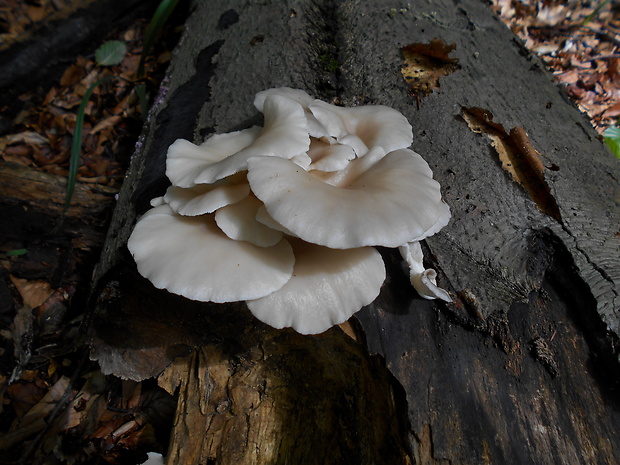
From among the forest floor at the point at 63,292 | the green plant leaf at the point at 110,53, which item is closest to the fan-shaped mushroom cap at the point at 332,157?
the forest floor at the point at 63,292

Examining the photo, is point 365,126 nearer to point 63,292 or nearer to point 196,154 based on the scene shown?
point 196,154

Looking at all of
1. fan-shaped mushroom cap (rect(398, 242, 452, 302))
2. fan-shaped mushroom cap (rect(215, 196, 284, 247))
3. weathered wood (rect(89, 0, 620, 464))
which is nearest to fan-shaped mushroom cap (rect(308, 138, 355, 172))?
fan-shaped mushroom cap (rect(215, 196, 284, 247))

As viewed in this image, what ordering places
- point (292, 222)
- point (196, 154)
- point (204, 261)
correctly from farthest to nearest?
point (196, 154)
point (204, 261)
point (292, 222)

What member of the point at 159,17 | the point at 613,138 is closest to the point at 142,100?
the point at 159,17

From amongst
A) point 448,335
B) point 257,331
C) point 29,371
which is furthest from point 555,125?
point 29,371

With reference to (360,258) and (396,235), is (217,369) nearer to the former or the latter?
(360,258)

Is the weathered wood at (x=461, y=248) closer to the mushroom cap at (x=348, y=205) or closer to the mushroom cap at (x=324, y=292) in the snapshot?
the mushroom cap at (x=324, y=292)
